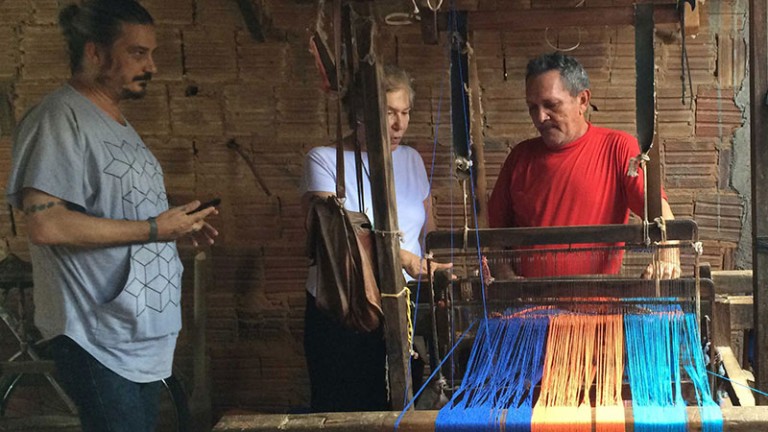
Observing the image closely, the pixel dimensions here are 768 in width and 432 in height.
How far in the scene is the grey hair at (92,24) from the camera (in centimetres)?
257

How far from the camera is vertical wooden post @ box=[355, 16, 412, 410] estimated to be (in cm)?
180

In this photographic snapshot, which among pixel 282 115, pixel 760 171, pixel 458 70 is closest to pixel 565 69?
pixel 458 70

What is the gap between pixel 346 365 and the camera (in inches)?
112

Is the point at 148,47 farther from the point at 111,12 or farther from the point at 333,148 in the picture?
the point at 333,148

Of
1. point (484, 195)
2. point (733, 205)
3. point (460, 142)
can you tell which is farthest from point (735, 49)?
point (460, 142)

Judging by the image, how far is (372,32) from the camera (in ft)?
5.87

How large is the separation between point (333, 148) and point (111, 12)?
2.97 feet

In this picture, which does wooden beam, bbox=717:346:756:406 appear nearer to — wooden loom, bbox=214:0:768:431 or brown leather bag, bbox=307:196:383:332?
wooden loom, bbox=214:0:768:431

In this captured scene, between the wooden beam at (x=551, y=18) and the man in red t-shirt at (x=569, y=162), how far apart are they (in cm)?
41

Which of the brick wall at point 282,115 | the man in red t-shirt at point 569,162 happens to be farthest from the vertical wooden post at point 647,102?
the brick wall at point 282,115

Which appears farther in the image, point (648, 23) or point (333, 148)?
point (333, 148)

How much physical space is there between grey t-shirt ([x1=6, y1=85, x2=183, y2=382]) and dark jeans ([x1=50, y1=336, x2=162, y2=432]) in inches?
1.3

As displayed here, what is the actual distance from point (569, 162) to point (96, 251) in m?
1.70

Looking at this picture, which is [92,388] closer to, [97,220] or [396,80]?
[97,220]
